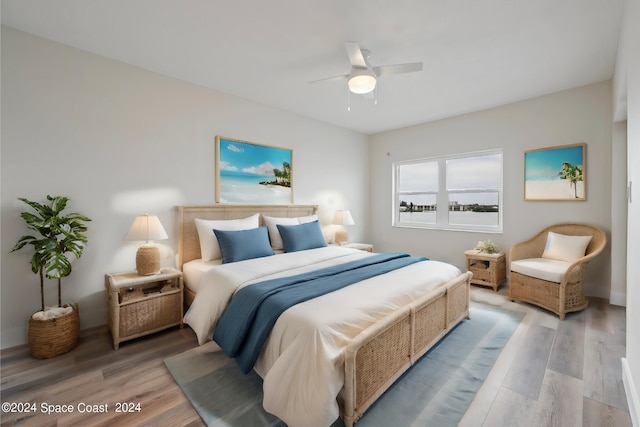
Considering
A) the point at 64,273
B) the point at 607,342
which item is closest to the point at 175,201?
the point at 64,273

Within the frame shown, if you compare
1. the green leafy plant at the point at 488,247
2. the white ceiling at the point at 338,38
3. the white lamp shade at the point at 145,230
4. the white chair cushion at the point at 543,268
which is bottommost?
the white chair cushion at the point at 543,268

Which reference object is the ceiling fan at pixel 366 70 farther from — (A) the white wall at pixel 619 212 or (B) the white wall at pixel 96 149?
(A) the white wall at pixel 619 212

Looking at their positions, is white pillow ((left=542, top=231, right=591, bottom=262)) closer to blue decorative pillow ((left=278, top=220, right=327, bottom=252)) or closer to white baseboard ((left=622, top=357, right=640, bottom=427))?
white baseboard ((left=622, top=357, right=640, bottom=427))

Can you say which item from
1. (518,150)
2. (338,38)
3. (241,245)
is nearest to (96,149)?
(241,245)

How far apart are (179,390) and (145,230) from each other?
57.5 inches

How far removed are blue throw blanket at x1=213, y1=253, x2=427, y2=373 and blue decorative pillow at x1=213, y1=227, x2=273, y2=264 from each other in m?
0.88

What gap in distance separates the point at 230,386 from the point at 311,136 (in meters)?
3.74

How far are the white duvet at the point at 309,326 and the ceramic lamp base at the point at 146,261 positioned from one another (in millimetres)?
489

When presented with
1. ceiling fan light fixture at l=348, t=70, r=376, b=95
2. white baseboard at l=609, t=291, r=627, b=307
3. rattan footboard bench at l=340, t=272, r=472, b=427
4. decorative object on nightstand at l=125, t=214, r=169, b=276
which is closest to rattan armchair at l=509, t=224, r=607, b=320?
white baseboard at l=609, t=291, r=627, b=307

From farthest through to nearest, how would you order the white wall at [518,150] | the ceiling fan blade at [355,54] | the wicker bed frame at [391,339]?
the white wall at [518,150] → the ceiling fan blade at [355,54] → the wicker bed frame at [391,339]

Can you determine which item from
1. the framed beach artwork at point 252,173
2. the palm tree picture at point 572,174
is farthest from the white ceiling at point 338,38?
the palm tree picture at point 572,174

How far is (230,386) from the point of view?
1906 millimetres

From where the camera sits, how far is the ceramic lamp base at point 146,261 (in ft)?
8.64

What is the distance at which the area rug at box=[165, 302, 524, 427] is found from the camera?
1.63 metres
